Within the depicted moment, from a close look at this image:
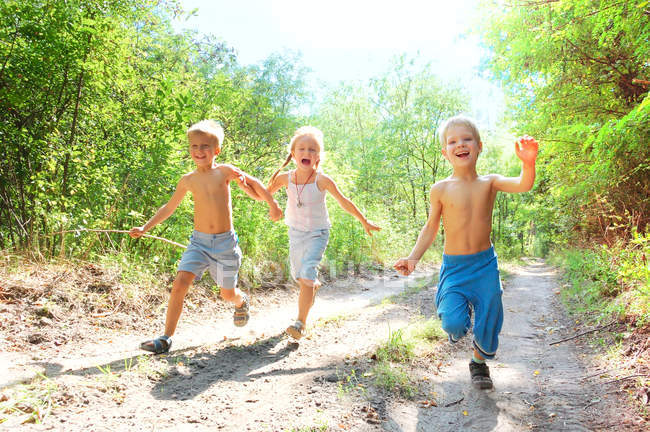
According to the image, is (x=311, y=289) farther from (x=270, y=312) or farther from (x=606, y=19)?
(x=606, y=19)

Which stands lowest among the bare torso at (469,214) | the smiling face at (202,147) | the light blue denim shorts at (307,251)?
the light blue denim shorts at (307,251)

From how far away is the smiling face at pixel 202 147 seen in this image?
148 inches

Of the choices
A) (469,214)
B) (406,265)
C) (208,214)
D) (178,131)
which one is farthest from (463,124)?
(178,131)

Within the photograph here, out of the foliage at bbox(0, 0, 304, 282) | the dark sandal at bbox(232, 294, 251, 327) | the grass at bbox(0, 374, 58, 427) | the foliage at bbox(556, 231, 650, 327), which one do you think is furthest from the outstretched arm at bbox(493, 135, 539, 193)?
the foliage at bbox(0, 0, 304, 282)

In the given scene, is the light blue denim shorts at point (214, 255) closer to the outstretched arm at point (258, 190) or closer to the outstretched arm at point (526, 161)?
the outstretched arm at point (258, 190)

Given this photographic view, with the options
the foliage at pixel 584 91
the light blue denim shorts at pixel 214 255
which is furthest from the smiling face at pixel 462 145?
the foliage at pixel 584 91

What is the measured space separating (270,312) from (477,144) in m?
3.64

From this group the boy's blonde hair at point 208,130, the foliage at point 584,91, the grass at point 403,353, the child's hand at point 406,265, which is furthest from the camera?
the foliage at point 584,91

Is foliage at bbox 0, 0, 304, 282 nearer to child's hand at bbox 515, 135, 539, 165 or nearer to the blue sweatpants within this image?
the blue sweatpants

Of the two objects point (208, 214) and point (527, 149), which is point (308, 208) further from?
point (527, 149)

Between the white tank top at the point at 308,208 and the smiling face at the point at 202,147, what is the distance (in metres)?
A: 0.92

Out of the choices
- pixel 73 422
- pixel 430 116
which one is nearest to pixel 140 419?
pixel 73 422

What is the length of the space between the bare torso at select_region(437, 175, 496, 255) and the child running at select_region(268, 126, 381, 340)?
1.11 metres

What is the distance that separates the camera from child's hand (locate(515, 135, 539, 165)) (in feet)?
9.05
